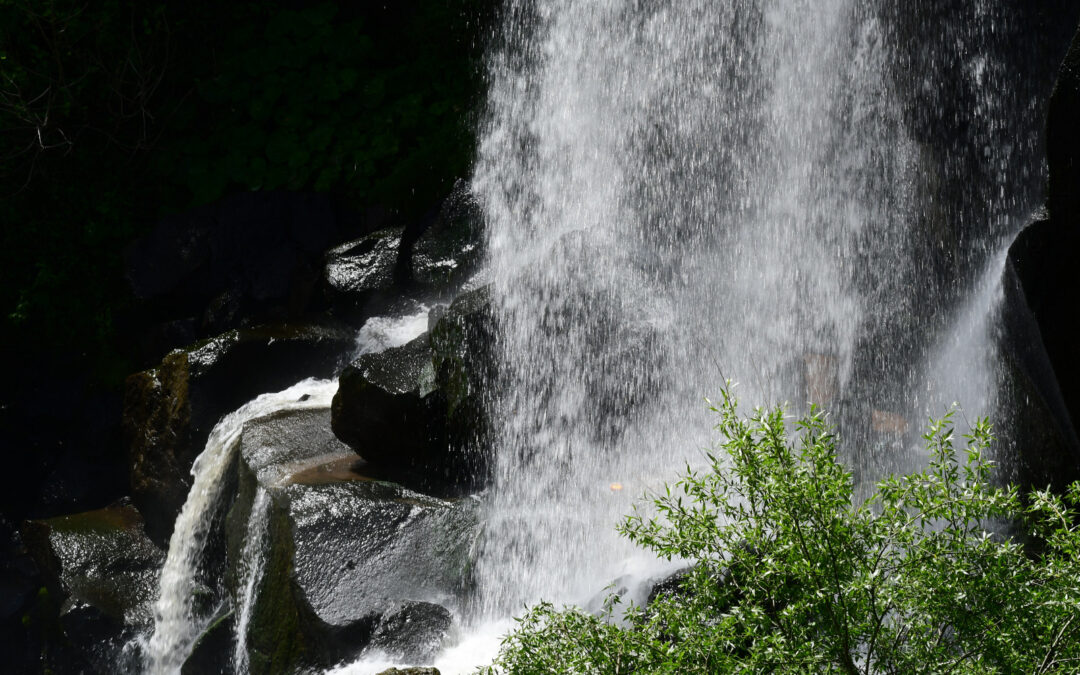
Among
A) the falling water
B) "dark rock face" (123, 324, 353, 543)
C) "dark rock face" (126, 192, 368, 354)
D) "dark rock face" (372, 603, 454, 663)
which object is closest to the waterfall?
"dark rock face" (123, 324, 353, 543)

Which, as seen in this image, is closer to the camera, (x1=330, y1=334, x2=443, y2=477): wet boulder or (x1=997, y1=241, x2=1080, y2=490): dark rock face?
(x1=997, y1=241, x2=1080, y2=490): dark rock face

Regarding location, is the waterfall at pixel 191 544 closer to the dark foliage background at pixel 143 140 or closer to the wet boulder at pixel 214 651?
the wet boulder at pixel 214 651

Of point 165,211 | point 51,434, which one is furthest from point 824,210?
point 51,434

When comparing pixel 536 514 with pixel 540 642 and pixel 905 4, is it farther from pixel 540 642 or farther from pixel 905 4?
pixel 905 4

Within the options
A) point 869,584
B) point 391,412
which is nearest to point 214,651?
point 391,412

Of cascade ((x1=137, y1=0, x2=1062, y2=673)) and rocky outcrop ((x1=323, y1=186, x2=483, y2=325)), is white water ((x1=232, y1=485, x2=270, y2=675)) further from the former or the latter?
rocky outcrop ((x1=323, y1=186, x2=483, y2=325))

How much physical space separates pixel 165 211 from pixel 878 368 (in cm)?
793

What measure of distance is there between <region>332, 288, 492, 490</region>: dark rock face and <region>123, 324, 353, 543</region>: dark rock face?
5.96 feet

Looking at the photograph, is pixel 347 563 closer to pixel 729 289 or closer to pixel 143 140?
pixel 729 289

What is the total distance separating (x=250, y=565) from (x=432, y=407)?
1.62 m

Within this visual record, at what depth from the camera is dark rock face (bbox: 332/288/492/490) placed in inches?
251

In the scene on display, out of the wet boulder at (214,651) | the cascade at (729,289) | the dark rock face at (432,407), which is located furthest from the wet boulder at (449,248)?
the wet boulder at (214,651)

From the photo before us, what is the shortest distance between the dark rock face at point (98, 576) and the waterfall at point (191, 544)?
265 millimetres

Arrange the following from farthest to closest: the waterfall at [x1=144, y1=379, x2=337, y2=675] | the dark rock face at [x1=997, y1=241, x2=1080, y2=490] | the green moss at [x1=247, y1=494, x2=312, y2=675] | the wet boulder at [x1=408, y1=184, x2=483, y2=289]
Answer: the wet boulder at [x1=408, y1=184, x2=483, y2=289], the waterfall at [x1=144, y1=379, x2=337, y2=675], the green moss at [x1=247, y1=494, x2=312, y2=675], the dark rock face at [x1=997, y1=241, x2=1080, y2=490]
